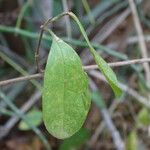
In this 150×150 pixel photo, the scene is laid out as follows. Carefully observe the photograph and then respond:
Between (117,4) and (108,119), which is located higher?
(117,4)

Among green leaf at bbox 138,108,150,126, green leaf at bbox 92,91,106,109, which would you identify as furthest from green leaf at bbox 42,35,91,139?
green leaf at bbox 138,108,150,126

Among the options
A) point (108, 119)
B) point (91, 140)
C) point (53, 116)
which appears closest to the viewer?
point (53, 116)

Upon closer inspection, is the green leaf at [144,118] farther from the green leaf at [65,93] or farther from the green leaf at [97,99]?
the green leaf at [65,93]

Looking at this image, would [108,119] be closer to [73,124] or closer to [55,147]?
[55,147]

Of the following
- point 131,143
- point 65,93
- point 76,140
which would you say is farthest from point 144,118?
point 65,93

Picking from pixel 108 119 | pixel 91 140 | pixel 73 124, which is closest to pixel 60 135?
pixel 73 124

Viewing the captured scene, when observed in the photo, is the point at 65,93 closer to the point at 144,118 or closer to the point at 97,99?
the point at 97,99
